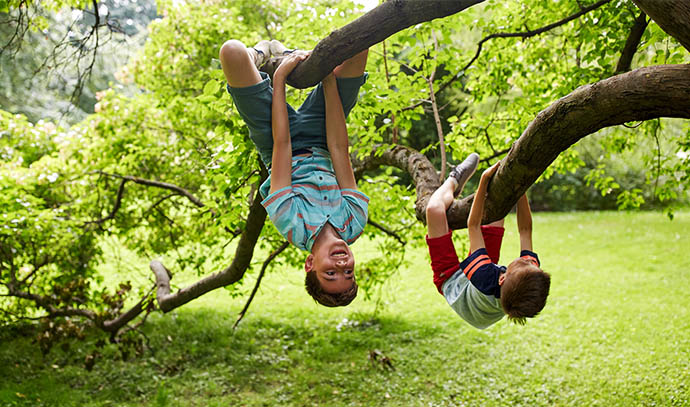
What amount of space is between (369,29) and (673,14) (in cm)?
106

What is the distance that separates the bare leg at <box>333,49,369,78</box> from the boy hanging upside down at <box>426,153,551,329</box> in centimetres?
80

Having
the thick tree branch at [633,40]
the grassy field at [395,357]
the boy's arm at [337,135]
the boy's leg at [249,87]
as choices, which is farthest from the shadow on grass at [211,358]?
the boy's leg at [249,87]

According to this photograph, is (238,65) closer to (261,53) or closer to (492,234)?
(261,53)

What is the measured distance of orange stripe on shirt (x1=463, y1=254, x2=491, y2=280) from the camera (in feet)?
9.35

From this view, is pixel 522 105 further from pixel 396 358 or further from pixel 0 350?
pixel 0 350

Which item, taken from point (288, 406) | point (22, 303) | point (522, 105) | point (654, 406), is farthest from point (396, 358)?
point (22, 303)

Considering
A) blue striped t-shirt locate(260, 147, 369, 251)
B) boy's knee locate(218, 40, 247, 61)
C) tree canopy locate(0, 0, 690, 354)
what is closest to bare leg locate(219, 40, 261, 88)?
boy's knee locate(218, 40, 247, 61)

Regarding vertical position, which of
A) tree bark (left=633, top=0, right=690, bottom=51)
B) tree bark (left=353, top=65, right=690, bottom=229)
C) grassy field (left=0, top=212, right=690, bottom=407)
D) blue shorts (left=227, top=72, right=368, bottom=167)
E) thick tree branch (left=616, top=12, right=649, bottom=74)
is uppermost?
thick tree branch (left=616, top=12, right=649, bottom=74)

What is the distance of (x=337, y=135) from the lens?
2.83 meters

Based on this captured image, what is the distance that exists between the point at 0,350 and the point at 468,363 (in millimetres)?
6589

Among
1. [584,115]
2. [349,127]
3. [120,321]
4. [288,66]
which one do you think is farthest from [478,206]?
[120,321]

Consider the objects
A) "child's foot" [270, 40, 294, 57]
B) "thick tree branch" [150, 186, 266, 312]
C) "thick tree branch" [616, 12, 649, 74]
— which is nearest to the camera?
"child's foot" [270, 40, 294, 57]

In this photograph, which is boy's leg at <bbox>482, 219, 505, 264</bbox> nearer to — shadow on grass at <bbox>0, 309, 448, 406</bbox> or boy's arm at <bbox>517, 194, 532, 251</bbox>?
boy's arm at <bbox>517, 194, 532, 251</bbox>

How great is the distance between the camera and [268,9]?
9.38 meters
